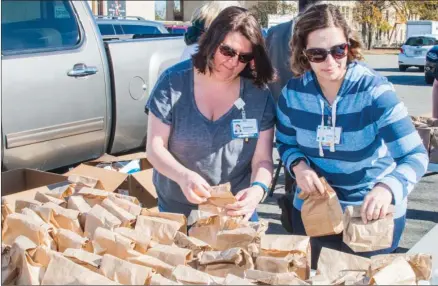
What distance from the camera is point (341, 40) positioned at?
2.17 m

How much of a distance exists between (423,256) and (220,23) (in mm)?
1133

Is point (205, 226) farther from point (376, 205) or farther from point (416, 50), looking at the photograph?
point (416, 50)

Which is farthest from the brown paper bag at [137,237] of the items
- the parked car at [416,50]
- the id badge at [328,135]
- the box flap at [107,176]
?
the parked car at [416,50]

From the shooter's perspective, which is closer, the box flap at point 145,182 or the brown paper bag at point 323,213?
the brown paper bag at point 323,213

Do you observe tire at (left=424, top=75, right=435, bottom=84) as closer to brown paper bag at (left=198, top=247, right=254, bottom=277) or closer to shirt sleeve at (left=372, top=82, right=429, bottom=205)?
shirt sleeve at (left=372, top=82, right=429, bottom=205)

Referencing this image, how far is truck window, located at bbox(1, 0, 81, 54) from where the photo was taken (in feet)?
14.1

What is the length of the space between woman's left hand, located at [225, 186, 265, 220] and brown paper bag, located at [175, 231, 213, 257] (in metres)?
0.21

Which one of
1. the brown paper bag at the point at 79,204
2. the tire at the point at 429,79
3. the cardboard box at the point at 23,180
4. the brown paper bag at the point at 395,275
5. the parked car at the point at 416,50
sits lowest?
the tire at the point at 429,79

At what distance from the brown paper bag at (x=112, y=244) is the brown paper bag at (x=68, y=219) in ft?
0.67

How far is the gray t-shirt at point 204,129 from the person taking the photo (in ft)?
7.95

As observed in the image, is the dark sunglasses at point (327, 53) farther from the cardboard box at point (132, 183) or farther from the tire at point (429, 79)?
the tire at point (429, 79)

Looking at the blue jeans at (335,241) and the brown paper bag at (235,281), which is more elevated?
the brown paper bag at (235,281)

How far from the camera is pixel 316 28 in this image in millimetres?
2197

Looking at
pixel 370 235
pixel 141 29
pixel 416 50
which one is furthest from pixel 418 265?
pixel 416 50
